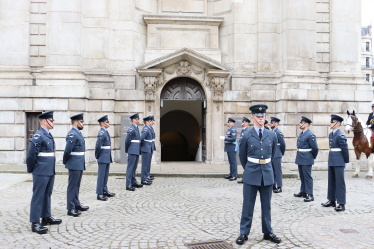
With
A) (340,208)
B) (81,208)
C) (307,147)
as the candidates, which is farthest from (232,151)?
(81,208)

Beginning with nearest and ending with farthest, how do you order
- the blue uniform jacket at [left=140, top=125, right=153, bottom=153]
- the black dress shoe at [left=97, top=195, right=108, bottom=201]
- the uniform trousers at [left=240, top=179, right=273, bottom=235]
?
the uniform trousers at [left=240, top=179, right=273, bottom=235]
the black dress shoe at [left=97, top=195, right=108, bottom=201]
the blue uniform jacket at [left=140, top=125, right=153, bottom=153]

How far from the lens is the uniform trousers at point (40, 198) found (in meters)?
5.38

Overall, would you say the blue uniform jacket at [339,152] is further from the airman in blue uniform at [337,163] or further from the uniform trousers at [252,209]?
the uniform trousers at [252,209]

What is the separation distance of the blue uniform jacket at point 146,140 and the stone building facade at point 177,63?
13.7 ft

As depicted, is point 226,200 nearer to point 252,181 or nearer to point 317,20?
point 252,181

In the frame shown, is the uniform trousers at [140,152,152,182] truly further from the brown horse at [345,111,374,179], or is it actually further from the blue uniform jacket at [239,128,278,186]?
the brown horse at [345,111,374,179]

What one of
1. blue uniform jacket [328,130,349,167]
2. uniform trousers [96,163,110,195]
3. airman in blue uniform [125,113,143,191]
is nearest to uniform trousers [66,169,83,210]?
uniform trousers [96,163,110,195]

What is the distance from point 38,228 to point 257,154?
3.80 m

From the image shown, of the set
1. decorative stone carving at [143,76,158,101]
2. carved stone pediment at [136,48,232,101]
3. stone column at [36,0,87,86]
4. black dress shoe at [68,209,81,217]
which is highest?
stone column at [36,0,87,86]

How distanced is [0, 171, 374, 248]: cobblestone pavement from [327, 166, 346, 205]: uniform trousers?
0.30 m

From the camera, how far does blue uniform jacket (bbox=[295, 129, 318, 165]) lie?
8.06 m

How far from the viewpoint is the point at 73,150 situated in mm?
6676

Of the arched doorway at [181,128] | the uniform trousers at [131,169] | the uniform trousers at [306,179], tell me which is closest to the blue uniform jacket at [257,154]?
the uniform trousers at [306,179]

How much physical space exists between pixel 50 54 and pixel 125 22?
11.9 ft
